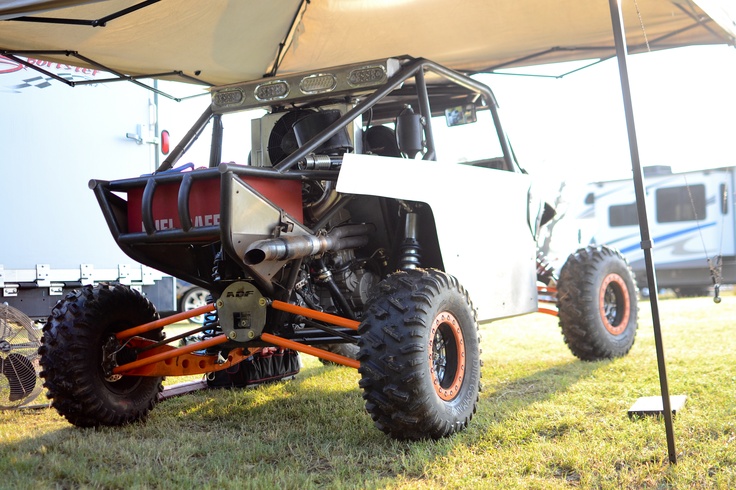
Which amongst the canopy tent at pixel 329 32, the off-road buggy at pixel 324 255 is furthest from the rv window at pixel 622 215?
the off-road buggy at pixel 324 255

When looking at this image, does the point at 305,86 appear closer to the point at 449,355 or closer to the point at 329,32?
the point at 329,32

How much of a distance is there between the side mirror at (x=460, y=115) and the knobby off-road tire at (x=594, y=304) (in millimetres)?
1588

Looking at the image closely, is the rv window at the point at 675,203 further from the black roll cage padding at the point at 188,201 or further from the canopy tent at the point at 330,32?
the black roll cage padding at the point at 188,201

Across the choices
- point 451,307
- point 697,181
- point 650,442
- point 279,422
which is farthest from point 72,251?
point 697,181

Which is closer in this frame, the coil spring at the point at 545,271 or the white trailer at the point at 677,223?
the coil spring at the point at 545,271

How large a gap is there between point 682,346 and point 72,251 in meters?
6.21

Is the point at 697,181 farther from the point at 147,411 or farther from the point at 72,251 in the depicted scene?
the point at 147,411

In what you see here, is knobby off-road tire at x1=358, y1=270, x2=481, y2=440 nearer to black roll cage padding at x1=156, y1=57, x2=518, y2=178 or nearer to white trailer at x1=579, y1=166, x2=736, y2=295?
black roll cage padding at x1=156, y1=57, x2=518, y2=178

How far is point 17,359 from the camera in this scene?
212 inches

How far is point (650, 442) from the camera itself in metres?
3.89

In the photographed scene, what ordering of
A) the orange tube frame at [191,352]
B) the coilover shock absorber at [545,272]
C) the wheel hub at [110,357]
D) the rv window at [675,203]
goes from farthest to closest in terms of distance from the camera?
the rv window at [675,203] < the coilover shock absorber at [545,272] < the wheel hub at [110,357] < the orange tube frame at [191,352]

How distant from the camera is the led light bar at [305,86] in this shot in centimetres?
498

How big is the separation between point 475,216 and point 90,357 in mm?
2584

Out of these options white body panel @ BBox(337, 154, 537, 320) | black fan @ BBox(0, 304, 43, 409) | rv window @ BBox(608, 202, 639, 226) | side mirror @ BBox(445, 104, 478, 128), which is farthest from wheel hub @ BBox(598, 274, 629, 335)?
rv window @ BBox(608, 202, 639, 226)
